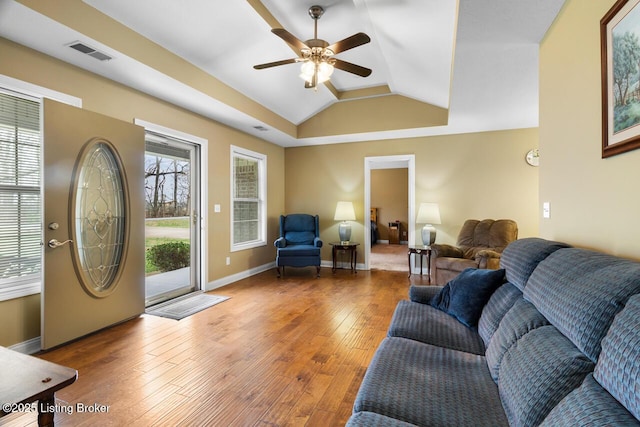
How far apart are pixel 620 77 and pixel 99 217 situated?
3.98m

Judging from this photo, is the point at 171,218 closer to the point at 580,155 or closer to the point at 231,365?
the point at 231,365

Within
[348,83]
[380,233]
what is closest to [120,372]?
[348,83]

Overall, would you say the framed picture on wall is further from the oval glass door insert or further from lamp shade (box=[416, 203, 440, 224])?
the oval glass door insert

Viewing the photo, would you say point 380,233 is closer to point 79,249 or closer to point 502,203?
point 502,203

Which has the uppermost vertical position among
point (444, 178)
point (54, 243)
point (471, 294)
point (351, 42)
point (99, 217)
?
point (351, 42)

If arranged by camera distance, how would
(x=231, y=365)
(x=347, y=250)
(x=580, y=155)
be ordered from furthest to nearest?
(x=347, y=250) → (x=231, y=365) → (x=580, y=155)

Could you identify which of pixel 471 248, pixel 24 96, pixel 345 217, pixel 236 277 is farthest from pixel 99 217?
pixel 471 248

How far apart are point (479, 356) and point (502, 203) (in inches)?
168

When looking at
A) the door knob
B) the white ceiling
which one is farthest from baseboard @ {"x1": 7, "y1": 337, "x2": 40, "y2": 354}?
the white ceiling

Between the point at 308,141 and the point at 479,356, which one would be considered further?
the point at 308,141

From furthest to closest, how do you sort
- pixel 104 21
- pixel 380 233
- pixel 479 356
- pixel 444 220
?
pixel 380 233, pixel 444 220, pixel 104 21, pixel 479 356

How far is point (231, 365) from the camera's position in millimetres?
2371

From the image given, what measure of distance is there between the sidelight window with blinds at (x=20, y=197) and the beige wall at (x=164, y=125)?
0.60 feet

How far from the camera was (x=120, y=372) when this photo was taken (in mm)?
2258
